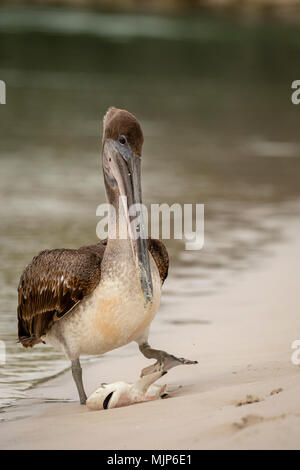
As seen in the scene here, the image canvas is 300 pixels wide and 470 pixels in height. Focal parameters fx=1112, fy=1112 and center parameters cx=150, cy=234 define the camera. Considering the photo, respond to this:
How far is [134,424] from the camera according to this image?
4391 millimetres

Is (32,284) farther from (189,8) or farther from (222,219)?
(189,8)

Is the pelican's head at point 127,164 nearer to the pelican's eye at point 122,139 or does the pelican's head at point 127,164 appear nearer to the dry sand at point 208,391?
the pelican's eye at point 122,139

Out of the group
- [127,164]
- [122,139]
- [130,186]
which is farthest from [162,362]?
[122,139]

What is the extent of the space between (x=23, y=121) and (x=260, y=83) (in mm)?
8452

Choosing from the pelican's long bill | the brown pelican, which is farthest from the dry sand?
the pelican's long bill

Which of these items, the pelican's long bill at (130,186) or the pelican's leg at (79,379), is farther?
the pelican's leg at (79,379)

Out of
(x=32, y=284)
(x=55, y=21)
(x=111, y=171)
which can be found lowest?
(x=32, y=284)

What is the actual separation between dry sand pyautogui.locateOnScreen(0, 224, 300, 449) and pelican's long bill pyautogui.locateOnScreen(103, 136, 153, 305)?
0.59 metres

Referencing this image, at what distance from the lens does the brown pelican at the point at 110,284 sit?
5.02 meters

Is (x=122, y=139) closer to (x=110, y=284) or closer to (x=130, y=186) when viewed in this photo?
(x=130, y=186)

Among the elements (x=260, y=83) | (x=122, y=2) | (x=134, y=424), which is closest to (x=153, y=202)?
(x=134, y=424)

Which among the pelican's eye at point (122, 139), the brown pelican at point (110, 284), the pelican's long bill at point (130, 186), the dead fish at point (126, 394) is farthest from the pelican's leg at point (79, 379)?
the pelican's eye at point (122, 139)

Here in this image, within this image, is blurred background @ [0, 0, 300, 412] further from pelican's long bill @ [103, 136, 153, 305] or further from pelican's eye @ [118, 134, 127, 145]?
pelican's eye @ [118, 134, 127, 145]

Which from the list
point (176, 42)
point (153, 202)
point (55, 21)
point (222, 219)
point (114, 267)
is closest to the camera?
point (114, 267)
